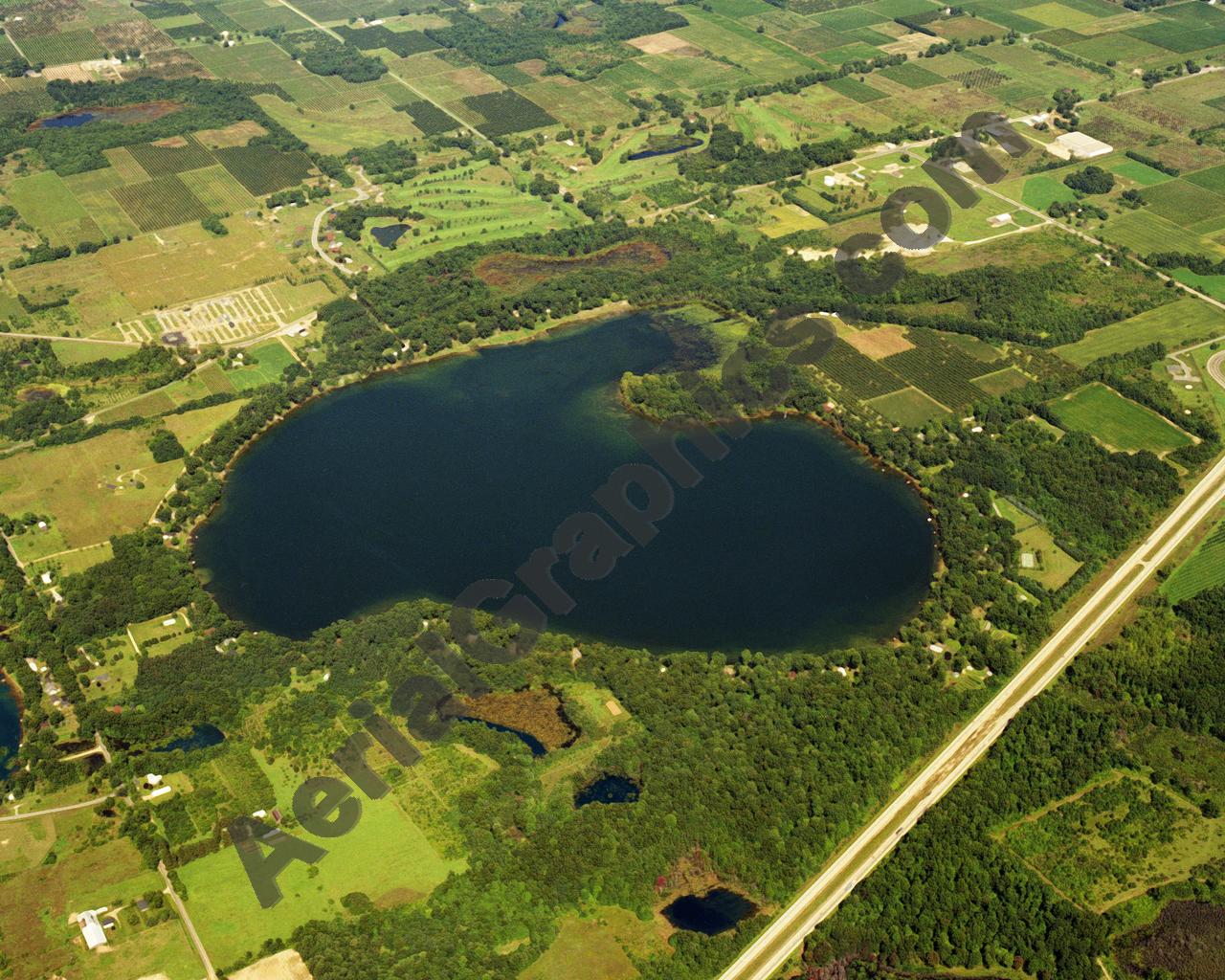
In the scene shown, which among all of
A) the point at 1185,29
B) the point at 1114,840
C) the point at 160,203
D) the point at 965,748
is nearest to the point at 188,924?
the point at 965,748

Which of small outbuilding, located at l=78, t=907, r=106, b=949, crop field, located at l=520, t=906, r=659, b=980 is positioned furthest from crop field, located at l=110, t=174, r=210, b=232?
crop field, located at l=520, t=906, r=659, b=980

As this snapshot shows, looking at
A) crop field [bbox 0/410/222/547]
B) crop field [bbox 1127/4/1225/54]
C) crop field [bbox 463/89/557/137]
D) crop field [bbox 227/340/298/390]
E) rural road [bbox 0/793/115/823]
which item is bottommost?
rural road [bbox 0/793/115/823]

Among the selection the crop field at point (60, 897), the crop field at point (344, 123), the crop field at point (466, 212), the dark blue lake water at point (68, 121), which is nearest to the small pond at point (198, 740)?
the crop field at point (60, 897)

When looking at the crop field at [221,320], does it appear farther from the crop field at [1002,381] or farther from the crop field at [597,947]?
the crop field at [597,947]

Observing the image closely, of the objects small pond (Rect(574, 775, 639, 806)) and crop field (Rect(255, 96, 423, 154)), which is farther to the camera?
crop field (Rect(255, 96, 423, 154))

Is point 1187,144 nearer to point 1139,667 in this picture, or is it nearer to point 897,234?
point 897,234

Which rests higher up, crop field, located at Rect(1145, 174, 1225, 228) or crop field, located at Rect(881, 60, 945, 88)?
crop field, located at Rect(881, 60, 945, 88)

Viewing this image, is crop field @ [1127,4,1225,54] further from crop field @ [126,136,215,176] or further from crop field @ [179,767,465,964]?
crop field @ [179,767,465,964]
